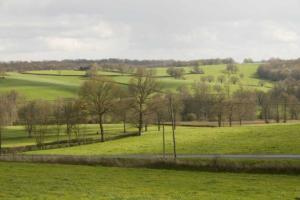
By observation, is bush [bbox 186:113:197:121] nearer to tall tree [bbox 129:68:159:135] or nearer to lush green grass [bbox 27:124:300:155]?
tall tree [bbox 129:68:159:135]

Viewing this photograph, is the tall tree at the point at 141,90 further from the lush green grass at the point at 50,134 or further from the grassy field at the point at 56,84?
the grassy field at the point at 56,84

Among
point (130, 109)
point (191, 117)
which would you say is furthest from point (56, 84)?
point (130, 109)

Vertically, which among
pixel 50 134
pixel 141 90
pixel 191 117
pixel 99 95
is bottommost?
pixel 50 134

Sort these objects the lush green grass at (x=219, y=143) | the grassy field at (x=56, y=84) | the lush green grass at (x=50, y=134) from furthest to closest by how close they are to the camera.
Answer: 1. the grassy field at (x=56, y=84)
2. the lush green grass at (x=50, y=134)
3. the lush green grass at (x=219, y=143)

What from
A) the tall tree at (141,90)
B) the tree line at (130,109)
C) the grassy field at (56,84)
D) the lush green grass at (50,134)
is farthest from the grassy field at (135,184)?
the grassy field at (56,84)

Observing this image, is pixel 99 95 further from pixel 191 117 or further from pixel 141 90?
pixel 191 117

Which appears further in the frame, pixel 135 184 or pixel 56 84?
pixel 56 84

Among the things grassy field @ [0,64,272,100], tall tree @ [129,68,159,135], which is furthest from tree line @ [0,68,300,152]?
grassy field @ [0,64,272,100]

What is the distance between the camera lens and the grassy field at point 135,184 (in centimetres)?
2564

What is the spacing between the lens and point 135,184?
101ft

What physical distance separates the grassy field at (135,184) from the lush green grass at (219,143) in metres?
19.6

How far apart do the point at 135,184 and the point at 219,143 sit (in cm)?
3328

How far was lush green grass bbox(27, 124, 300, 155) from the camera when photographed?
5625 cm

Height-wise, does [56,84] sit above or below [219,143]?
above
